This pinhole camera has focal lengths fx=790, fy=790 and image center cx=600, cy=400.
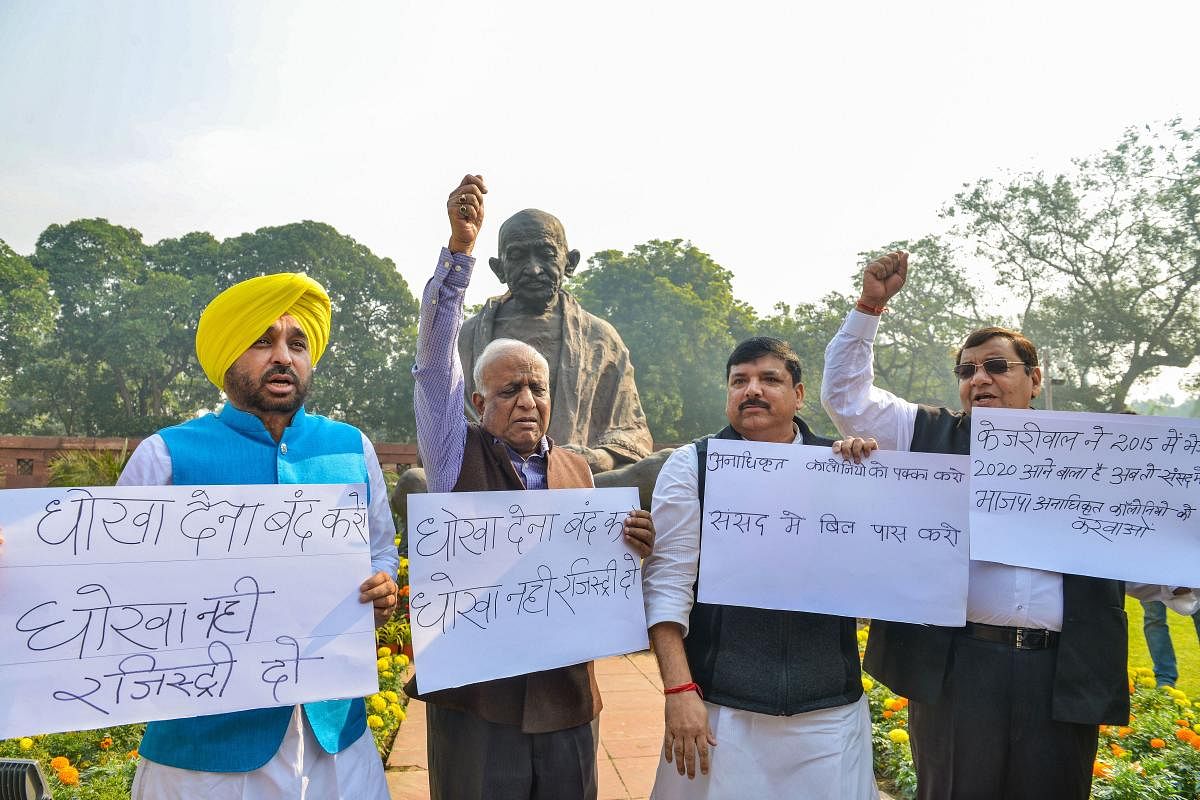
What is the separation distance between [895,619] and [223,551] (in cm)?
165

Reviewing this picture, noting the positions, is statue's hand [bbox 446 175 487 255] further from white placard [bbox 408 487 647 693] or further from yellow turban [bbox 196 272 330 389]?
white placard [bbox 408 487 647 693]

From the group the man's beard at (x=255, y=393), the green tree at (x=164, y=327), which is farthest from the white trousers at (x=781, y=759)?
the green tree at (x=164, y=327)

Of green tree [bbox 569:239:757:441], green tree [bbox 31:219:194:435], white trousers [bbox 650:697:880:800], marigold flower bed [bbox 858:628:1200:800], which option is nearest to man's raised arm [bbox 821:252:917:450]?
white trousers [bbox 650:697:880:800]

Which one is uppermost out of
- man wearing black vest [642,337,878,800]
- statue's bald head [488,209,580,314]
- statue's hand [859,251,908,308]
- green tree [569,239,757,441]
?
green tree [569,239,757,441]

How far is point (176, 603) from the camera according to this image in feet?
5.59

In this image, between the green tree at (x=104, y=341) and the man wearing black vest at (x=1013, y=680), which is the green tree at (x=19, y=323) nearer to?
the green tree at (x=104, y=341)

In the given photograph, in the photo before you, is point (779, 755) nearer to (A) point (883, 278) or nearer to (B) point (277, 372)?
(A) point (883, 278)

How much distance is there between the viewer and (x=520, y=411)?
2.12 meters

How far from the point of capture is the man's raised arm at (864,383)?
2.33 meters

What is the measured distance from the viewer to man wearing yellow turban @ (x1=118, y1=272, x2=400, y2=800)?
5.53 ft

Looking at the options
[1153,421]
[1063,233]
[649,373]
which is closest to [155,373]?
[649,373]

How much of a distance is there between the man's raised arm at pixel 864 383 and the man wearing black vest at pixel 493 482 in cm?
72

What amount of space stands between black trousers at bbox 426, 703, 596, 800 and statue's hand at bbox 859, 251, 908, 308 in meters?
1.46

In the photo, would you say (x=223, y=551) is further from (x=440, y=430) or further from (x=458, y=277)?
(x=458, y=277)
